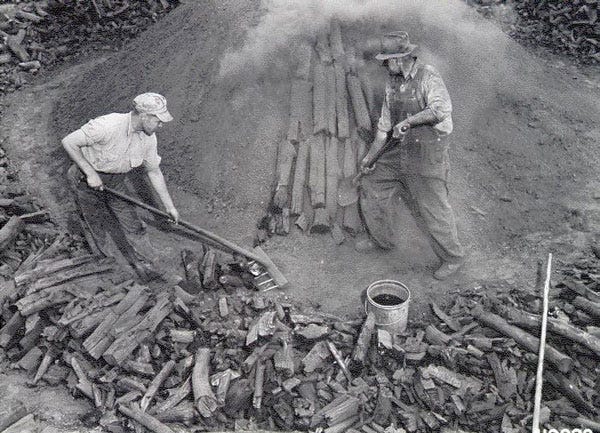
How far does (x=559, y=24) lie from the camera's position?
41.4 feet

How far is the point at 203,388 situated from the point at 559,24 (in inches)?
499

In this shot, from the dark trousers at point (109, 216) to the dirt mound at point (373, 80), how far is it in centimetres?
119

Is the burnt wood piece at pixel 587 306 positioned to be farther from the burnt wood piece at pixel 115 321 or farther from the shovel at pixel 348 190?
the burnt wood piece at pixel 115 321

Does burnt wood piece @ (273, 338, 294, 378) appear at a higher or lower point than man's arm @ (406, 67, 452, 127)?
lower

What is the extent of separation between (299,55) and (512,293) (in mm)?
5119

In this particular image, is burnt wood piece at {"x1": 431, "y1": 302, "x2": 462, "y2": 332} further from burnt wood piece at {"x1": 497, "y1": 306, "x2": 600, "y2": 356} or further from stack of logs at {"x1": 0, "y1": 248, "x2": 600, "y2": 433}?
burnt wood piece at {"x1": 497, "y1": 306, "x2": 600, "y2": 356}

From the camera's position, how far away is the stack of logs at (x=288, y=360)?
4.79m

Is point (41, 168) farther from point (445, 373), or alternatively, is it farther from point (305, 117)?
point (445, 373)

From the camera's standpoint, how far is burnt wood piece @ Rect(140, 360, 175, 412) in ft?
15.8

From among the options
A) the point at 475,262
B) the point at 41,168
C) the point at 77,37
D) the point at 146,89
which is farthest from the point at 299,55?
the point at 77,37

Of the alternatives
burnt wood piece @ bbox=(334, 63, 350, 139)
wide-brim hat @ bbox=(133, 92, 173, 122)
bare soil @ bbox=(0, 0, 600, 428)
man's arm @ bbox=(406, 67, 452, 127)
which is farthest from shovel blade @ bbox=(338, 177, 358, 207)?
wide-brim hat @ bbox=(133, 92, 173, 122)

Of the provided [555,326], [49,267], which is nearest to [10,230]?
[49,267]

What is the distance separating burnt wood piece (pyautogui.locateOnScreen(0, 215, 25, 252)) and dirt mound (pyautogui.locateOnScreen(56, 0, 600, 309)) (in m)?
2.30

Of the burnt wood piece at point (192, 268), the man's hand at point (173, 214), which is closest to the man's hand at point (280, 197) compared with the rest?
the burnt wood piece at point (192, 268)
